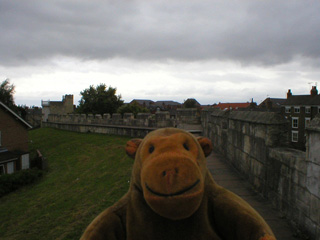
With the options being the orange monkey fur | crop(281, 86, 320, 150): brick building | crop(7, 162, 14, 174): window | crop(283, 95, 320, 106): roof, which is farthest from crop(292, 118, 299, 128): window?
the orange monkey fur

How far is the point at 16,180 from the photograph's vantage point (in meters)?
12.8

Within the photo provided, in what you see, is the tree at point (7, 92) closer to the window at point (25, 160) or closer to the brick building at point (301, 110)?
the window at point (25, 160)

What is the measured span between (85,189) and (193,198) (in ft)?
23.1

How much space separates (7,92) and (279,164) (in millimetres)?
42421

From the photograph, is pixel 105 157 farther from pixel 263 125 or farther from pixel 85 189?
pixel 263 125

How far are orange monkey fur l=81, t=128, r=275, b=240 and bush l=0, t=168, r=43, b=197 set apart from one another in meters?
12.7

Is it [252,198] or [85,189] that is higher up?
[252,198]

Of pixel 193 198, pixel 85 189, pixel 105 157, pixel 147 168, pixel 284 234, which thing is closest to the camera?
pixel 193 198

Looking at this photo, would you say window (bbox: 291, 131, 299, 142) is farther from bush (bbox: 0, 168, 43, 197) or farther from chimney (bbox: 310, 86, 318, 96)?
bush (bbox: 0, 168, 43, 197)

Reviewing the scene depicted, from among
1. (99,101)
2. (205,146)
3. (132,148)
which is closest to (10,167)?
(99,101)

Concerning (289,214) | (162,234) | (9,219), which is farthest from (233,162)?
(9,219)

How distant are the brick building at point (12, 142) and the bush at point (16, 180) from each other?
14.4ft

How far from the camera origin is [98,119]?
19.6 m

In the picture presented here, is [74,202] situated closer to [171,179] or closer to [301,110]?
[171,179]
